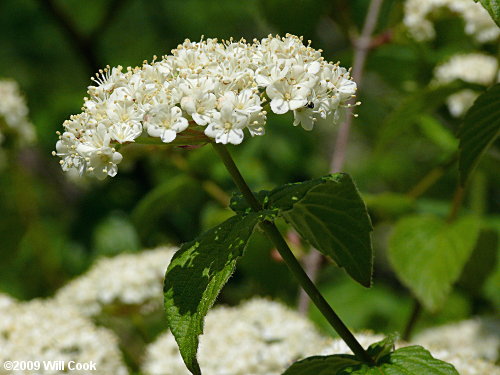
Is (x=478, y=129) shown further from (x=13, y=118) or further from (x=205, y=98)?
(x=13, y=118)

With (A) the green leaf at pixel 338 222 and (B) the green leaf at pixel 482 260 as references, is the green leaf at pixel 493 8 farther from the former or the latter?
(B) the green leaf at pixel 482 260

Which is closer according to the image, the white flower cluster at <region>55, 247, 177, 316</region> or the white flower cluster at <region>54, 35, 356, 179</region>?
the white flower cluster at <region>54, 35, 356, 179</region>

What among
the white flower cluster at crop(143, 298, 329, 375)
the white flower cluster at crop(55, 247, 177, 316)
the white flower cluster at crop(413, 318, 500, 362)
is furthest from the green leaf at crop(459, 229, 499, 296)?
the white flower cluster at crop(55, 247, 177, 316)

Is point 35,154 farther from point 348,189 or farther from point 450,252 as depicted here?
point 348,189

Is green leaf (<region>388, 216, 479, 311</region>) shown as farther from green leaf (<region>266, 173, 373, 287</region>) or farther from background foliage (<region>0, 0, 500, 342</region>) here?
green leaf (<region>266, 173, 373, 287</region>)

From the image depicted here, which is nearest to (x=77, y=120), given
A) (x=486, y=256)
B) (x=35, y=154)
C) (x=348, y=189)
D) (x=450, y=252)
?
(x=348, y=189)

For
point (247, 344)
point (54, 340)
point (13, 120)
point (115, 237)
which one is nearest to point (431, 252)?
point (247, 344)

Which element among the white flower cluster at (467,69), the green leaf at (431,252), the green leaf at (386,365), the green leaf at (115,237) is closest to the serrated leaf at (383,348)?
the green leaf at (386,365)
